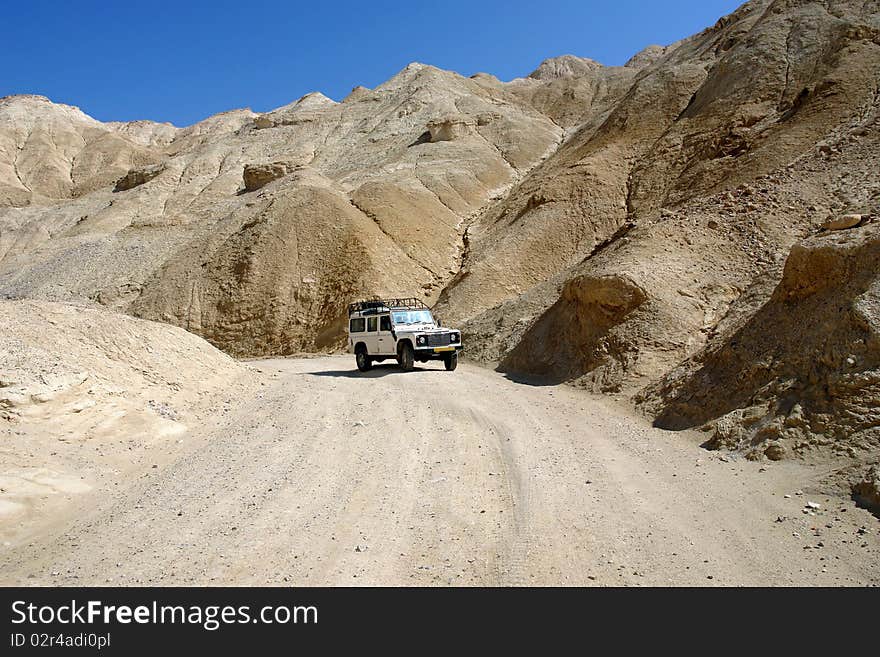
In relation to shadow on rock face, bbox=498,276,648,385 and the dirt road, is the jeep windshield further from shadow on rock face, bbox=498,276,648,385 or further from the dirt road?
the dirt road

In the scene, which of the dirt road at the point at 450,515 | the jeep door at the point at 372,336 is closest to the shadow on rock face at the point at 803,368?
the dirt road at the point at 450,515

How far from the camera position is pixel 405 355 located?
2000 cm

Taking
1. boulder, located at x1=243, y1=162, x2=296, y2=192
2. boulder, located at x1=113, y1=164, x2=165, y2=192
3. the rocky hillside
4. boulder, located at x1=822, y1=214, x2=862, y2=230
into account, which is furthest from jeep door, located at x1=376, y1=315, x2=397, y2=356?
boulder, located at x1=113, y1=164, x2=165, y2=192

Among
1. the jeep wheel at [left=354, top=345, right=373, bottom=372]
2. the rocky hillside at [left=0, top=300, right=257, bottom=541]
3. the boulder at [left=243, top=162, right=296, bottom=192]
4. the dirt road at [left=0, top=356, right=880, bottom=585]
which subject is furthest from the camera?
the boulder at [left=243, top=162, right=296, bottom=192]

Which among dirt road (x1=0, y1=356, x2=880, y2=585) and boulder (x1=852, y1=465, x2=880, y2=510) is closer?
dirt road (x1=0, y1=356, x2=880, y2=585)

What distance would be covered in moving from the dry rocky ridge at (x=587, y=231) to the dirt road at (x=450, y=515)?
1.28m

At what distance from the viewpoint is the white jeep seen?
65.0 feet

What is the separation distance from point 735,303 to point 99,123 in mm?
118034

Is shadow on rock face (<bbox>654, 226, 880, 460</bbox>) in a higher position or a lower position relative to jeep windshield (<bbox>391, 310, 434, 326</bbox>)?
A: lower

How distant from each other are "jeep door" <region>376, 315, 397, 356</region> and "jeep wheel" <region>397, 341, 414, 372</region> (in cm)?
20

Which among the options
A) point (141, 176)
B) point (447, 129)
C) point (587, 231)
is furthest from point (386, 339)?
point (141, 176)

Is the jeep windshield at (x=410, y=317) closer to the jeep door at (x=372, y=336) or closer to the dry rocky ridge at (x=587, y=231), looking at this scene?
the jeep door at (x=372, y=336)

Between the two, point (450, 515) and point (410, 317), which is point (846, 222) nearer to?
point (450, 515)

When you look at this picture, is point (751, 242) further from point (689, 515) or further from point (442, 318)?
point (442, 318)
